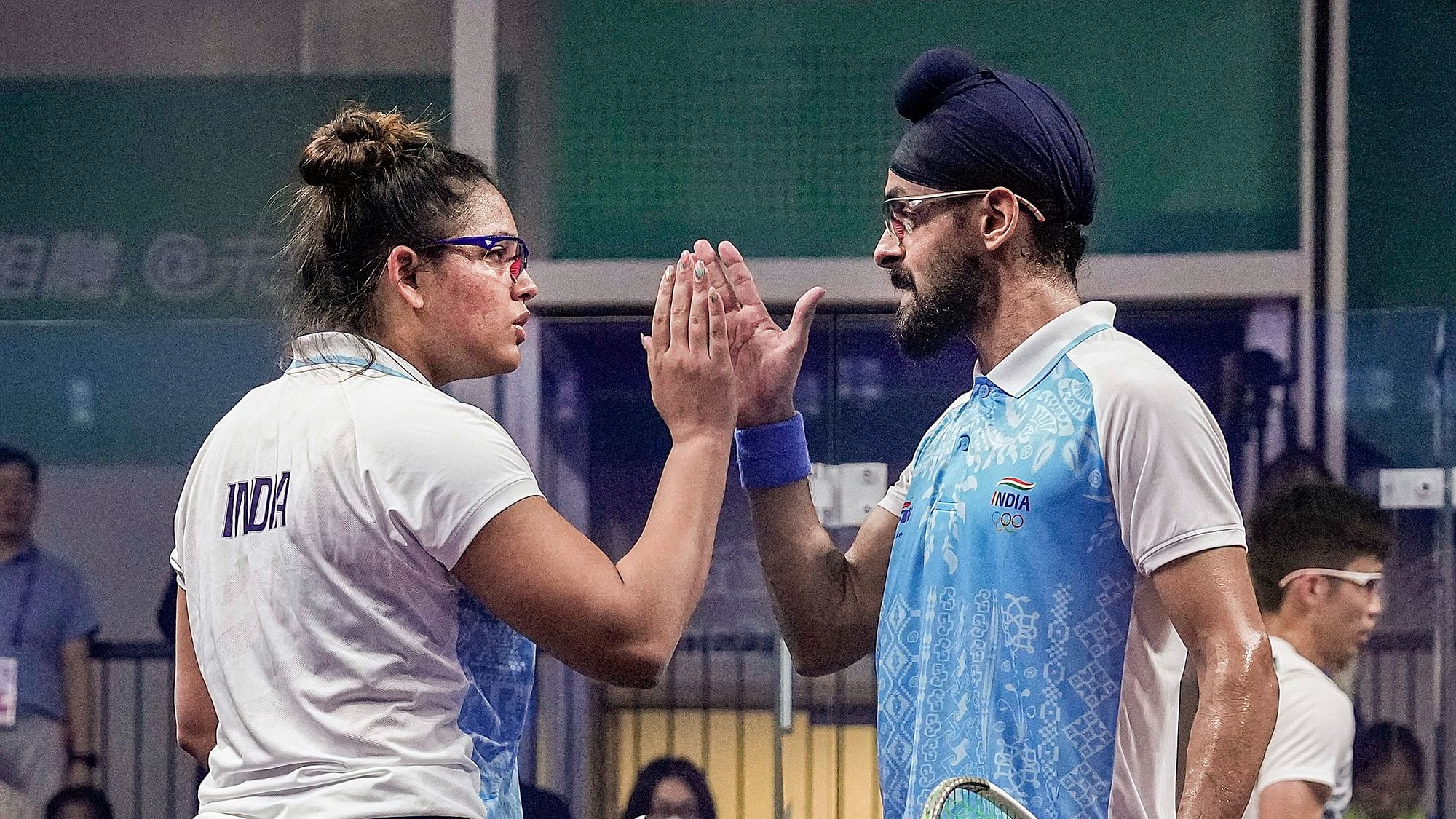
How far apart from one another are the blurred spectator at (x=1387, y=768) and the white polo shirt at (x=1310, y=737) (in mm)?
1422

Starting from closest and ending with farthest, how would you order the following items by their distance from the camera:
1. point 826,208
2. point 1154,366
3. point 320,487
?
point 320,487
point 1154,366
point 826,208

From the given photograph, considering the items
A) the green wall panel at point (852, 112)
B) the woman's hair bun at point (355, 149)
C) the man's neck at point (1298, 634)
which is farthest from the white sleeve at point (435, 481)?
the green wall panel at point (852, 112)

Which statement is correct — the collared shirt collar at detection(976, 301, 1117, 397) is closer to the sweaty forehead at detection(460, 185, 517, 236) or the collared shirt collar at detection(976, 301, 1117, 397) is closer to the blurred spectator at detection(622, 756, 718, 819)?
the sweaty forehead at detection(460, 185, 517, 236)

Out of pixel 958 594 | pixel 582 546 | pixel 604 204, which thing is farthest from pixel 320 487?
pixel 604 204

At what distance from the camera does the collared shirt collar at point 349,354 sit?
1.70m

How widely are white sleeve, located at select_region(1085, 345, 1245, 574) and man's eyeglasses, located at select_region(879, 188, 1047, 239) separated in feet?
1.06

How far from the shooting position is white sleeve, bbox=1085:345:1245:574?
5.43 feet

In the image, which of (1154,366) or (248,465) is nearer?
(248,465)

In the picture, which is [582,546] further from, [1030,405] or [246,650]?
[1030,405]

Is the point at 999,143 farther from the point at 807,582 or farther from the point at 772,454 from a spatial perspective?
the point at 807,582

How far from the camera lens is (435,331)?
5.87 ft

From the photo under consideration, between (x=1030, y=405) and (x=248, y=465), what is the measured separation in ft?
2.92

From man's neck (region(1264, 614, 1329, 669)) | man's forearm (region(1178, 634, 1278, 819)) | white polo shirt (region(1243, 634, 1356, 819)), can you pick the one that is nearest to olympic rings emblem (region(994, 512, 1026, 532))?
man's forearm (region(1178, 634, 1278, 819))

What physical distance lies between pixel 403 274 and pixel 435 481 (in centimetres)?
33
